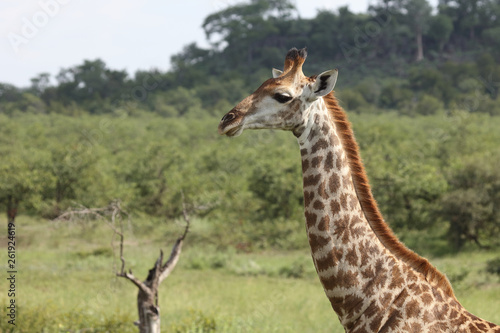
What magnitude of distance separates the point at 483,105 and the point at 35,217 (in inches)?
2133

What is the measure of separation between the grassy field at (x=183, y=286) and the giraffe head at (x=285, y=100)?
592cm

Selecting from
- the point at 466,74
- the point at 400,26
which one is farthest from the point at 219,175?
the point at 400,26

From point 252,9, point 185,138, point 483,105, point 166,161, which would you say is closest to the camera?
point 166,161

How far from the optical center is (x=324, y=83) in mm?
4168

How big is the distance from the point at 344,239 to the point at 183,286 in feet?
51.8

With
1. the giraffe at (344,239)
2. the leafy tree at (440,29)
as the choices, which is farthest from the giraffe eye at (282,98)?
the leafy tree at (440,29)

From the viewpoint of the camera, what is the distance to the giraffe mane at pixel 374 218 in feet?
14.4

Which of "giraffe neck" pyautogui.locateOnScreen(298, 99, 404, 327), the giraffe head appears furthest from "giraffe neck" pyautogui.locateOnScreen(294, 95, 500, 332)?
the giraffe head

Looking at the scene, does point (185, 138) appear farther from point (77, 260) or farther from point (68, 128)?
point (77, 260)

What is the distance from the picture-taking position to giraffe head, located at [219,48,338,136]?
4.14 m

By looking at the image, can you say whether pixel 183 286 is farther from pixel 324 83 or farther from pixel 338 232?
pixel 324 83

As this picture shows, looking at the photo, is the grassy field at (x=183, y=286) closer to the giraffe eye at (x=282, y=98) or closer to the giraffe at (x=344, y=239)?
the giraffe at (x=344, y=239)

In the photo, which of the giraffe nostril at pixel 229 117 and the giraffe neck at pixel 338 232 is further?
the giraffe neck at pixel 338 232

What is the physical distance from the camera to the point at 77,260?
914 inches
